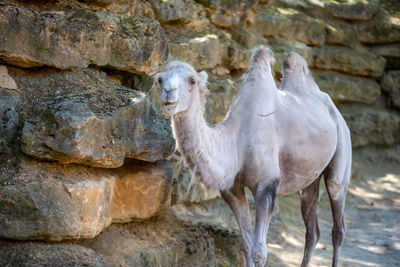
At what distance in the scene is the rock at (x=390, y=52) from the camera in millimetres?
10016

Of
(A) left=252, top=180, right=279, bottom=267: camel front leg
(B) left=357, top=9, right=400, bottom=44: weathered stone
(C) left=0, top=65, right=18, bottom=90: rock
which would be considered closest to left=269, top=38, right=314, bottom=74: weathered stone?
(B) left=357, top=9, right=400, bottom=44: weathered stone

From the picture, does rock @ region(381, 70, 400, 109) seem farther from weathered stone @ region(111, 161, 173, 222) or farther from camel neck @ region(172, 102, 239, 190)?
weathered stone @ region(111, 161, 173, 222)

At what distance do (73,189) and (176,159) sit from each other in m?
1.88

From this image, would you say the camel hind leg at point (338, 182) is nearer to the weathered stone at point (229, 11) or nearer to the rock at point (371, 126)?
the weathered stone at point (229, 11)

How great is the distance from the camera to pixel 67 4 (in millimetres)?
4215

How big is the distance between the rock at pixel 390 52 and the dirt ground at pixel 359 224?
2.17 meters

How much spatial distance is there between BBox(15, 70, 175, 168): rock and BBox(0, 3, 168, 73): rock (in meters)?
0.17

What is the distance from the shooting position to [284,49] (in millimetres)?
8188

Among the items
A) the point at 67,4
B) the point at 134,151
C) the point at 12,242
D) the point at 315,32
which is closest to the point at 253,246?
the point at 134,151

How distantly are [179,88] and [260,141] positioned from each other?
96 centimetres

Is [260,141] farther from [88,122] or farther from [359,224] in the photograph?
[359,224]

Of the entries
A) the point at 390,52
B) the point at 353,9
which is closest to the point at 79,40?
the point at 353,9

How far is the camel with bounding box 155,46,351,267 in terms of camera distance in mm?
3658

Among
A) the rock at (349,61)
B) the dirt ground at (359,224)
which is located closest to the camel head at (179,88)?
the dirt ground at (359,224)
